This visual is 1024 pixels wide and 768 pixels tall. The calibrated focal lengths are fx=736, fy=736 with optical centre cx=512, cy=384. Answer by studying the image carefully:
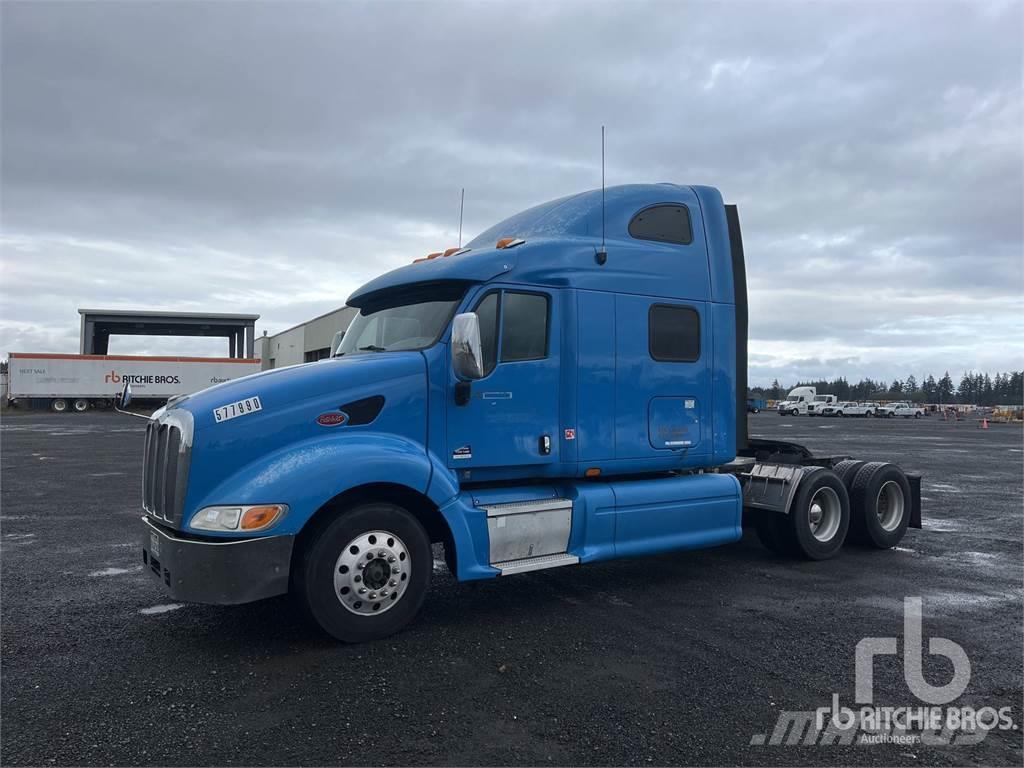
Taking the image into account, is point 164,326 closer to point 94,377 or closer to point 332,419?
point 94,377

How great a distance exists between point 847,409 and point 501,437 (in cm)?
7249

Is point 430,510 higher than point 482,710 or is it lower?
higher

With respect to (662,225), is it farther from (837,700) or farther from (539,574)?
(837,700)

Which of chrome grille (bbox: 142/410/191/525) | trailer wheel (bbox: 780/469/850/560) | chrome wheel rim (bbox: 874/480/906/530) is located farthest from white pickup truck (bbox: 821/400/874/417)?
chrome grille (bbox: 142/410/191/525)

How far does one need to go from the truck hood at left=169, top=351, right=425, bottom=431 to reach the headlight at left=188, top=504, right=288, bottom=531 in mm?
575

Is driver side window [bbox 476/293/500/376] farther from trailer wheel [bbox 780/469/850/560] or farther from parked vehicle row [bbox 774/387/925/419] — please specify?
parked vehicle row [bbox 774/387/925/419]

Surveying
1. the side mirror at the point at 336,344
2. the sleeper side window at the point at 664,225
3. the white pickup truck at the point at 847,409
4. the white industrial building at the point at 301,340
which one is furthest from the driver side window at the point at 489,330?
the white pickup truck at the point at 847,409

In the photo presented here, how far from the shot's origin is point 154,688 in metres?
4.43

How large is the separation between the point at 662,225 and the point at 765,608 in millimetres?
3658

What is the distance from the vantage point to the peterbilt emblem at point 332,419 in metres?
5.29

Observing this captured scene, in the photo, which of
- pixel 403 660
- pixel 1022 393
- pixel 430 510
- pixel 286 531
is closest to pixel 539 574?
pixel 430 510

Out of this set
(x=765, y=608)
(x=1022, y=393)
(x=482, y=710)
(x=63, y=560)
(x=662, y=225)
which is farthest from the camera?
(x=1022, y=393)

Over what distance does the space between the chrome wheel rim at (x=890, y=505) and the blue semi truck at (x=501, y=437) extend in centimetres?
33

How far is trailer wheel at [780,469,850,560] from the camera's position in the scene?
Result: 25.8ft
